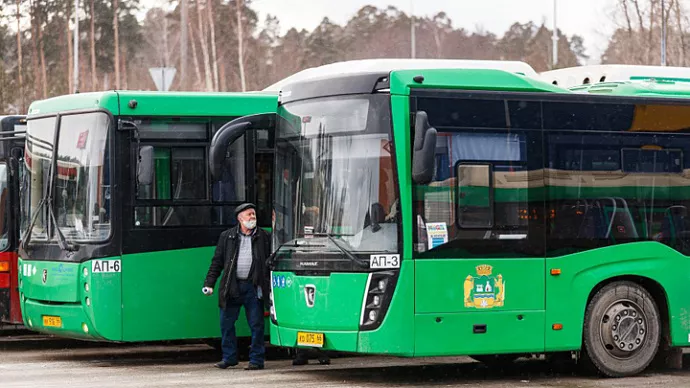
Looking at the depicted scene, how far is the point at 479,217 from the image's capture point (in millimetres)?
13930

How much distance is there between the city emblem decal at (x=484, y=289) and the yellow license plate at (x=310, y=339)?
4.81 ft

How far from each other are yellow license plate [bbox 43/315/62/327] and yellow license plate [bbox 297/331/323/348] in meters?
3.34

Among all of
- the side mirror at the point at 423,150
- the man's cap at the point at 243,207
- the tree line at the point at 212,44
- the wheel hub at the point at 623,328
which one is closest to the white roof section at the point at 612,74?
the wheel hub at the point at 623,328

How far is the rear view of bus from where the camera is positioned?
18.2 m

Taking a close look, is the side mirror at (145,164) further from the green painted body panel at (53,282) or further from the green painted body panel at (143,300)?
the green painted body panel at (53,282)

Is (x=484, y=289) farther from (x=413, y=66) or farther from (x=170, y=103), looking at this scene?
(x=170, y=103)

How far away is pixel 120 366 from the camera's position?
1617 cm

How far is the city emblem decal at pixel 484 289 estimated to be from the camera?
547 inches

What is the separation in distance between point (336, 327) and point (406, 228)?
121 cm

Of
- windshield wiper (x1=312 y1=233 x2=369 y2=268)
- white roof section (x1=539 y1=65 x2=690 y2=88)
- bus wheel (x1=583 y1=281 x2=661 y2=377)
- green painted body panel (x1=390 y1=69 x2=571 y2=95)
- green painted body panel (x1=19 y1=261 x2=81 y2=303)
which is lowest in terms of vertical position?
bus wheel (x1=583 y1=281 x2=661 y2=377)

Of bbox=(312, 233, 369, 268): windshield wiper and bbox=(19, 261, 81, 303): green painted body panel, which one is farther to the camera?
bbox=(19, 261, 81, 303): green painted body panel

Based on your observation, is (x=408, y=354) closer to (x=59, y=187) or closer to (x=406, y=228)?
(x=406, y=228)

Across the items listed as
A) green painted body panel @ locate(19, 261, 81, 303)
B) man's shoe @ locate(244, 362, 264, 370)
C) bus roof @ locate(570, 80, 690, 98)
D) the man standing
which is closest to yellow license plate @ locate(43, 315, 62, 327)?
green painted body panel @ locate(19, 261, 81, 303)

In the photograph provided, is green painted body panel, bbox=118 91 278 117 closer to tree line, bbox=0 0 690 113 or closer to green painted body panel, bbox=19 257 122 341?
green painted body panel, bbox=19 257 122 341
